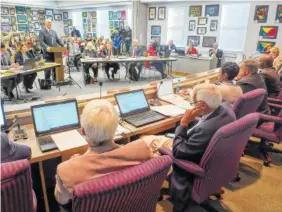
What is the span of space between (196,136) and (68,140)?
94 centimetres

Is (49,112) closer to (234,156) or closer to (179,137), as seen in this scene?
(179,137)

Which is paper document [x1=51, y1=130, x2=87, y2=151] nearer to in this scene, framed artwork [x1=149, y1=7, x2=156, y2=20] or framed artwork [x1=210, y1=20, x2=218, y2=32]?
framed artwork [x1=210, y1=20, x2=218, y2=32]

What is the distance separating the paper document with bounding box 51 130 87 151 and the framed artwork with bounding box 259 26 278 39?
6623 millimetres

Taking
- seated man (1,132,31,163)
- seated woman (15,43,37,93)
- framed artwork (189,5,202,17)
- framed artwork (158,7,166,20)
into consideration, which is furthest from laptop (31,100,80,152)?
framed artwork (158,7,166,20)

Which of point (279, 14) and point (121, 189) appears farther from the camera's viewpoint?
point (279, 14)

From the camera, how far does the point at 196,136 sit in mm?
1603

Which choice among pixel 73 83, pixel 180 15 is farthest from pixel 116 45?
pixel 73 83

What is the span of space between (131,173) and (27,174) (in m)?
0.45

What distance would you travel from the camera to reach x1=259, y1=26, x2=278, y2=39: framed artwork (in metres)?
6.55

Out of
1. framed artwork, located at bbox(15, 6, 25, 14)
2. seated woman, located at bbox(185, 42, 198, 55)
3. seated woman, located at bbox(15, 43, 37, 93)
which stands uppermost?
framed artwork, located at bbox(15, 6, 25, 14)

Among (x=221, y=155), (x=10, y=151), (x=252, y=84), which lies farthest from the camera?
(x=252, y=84)

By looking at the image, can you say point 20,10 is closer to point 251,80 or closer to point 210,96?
point 251,80

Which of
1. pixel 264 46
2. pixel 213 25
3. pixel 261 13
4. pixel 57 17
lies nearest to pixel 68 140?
pixel 264 46

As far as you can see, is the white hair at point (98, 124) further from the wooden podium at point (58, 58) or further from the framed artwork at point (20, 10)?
the framed artwork at point (20, 10)
